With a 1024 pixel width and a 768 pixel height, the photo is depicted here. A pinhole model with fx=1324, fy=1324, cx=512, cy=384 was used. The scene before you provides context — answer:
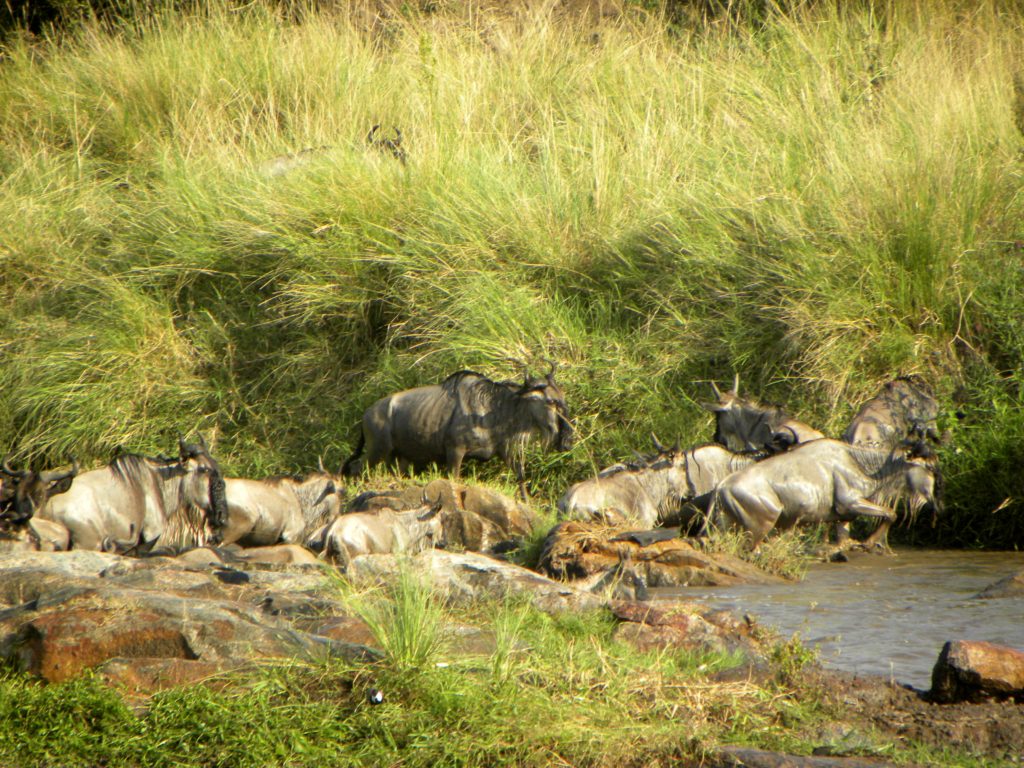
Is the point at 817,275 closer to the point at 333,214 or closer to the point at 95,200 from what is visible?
the point at 333,214

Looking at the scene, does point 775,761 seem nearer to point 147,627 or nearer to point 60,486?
point 147,627

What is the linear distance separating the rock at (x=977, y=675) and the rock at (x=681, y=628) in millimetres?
795

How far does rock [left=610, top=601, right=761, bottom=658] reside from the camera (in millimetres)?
5141

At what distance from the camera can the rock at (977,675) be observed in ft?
14.7

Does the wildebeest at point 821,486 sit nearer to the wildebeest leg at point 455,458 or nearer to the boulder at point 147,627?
the wildebeest leg at point 455,458

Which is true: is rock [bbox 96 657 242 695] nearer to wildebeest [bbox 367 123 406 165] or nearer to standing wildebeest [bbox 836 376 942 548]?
standing wildebeest [bbox 836 376 942 548]

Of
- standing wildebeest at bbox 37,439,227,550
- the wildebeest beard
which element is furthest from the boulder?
the wildebeest beard

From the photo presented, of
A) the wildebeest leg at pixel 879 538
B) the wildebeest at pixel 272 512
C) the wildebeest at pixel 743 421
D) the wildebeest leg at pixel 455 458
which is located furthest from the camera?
the wildebeest leg at pixel 455 458

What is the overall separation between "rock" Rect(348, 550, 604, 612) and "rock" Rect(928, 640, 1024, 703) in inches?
62.8

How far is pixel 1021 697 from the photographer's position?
4477 millimetres

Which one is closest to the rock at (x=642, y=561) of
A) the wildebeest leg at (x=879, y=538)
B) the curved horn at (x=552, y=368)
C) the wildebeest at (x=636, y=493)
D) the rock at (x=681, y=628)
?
Answer: the wildebeest at (x=636, y=493)

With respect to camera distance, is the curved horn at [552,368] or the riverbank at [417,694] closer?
the riverbank at [417,694]

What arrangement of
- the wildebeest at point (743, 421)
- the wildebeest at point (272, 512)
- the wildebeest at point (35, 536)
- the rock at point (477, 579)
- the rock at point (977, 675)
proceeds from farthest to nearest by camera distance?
the wildebeest at point (743, 421), the wildebeest at point (272, 512), the wildebeest at point (35, 536), the rock at point (477, 579), the rock at point (977, 675)

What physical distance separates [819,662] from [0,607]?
336 cm
